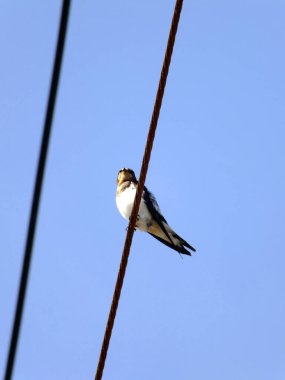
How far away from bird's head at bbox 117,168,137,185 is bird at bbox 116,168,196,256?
35 centimetres

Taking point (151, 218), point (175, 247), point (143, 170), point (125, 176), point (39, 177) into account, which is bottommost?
point (175, 247)

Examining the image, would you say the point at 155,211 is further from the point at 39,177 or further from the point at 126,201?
the point at 39,177

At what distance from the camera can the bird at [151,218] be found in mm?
7582

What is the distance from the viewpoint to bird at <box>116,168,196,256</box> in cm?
758

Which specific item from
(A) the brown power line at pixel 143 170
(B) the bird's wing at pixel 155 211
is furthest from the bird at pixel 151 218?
(A) the brown power line at pixel 143 170

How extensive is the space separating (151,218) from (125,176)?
1.06m

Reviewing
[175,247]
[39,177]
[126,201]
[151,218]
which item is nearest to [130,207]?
[126,201]

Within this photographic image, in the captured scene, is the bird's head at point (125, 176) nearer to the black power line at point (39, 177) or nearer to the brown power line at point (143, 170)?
the brown power line at point (143, 170)

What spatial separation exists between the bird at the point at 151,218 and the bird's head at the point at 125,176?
1.16ft

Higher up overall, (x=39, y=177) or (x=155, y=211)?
(x=39, y=177)

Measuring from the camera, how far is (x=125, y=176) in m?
8.49

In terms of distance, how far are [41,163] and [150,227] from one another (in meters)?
5.92

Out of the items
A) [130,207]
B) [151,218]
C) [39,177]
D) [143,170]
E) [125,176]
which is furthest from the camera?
[125,176]

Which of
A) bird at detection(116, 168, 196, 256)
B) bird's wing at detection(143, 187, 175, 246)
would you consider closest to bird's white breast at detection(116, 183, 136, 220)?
bird at detection(116, 168, 196, 256)
